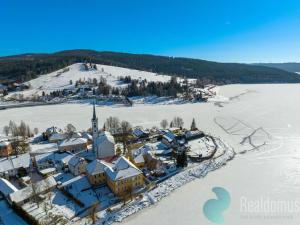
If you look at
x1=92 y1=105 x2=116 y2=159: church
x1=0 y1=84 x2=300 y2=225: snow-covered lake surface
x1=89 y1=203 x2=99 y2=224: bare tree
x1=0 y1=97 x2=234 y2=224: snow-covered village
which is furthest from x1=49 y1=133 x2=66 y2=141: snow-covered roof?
x1=89 y1=203 x2=99 y2=224: bare tree

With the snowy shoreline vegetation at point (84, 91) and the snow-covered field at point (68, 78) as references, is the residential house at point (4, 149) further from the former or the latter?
the snow-covered field at point (68, 78)

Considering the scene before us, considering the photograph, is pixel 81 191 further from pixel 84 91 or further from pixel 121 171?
pixel 84 91

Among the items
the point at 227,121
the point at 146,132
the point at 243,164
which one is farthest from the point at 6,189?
the point at 227,121

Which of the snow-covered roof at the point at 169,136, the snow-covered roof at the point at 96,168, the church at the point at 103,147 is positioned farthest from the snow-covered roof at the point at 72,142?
the snow-covered roof at the point at 169,136

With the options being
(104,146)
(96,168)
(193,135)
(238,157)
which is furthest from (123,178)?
(193,135)

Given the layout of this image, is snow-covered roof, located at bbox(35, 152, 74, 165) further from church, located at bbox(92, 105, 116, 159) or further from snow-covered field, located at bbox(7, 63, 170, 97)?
snow-covered field, located at bbox(7, 63, 170, 97)

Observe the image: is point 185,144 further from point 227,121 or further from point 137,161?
point 227,121
